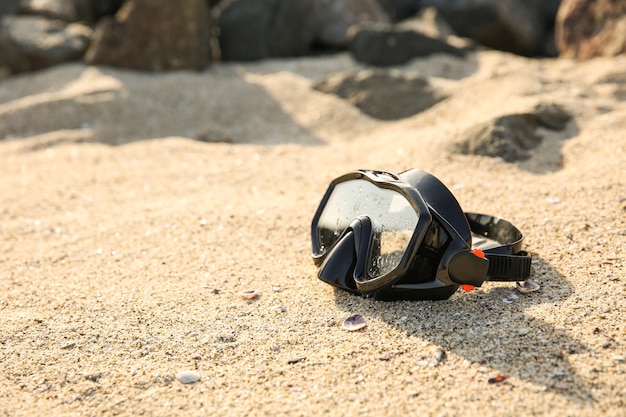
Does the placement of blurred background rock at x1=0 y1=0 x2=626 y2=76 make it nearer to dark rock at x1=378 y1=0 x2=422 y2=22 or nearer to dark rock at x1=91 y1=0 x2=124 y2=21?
dark rock at x1=91 y1=0 x2=124 y2=21

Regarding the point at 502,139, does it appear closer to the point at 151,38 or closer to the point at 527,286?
the point at 527,286

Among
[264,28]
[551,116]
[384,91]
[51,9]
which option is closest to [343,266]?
[551,116]

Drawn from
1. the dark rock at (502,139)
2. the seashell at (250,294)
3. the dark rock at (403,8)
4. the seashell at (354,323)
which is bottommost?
the seashell at (250,294)

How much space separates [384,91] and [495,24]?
3.95 meters

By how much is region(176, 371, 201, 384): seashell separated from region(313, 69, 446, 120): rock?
404cm

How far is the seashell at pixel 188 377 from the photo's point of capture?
2373 mm

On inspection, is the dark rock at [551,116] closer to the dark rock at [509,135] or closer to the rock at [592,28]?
the dark rock at [509,135]

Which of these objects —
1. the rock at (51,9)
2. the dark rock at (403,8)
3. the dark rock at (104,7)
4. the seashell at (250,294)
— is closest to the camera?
the seashell at (250,294)

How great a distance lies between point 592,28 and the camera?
6895mm

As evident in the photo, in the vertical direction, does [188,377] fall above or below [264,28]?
below

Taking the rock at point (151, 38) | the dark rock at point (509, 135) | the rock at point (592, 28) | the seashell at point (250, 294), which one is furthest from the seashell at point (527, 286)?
the rock at point (151, 38)

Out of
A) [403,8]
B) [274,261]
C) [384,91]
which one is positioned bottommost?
[274,261]

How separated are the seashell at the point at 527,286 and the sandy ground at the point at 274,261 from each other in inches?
1.2

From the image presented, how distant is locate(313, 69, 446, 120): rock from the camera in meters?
6.06
